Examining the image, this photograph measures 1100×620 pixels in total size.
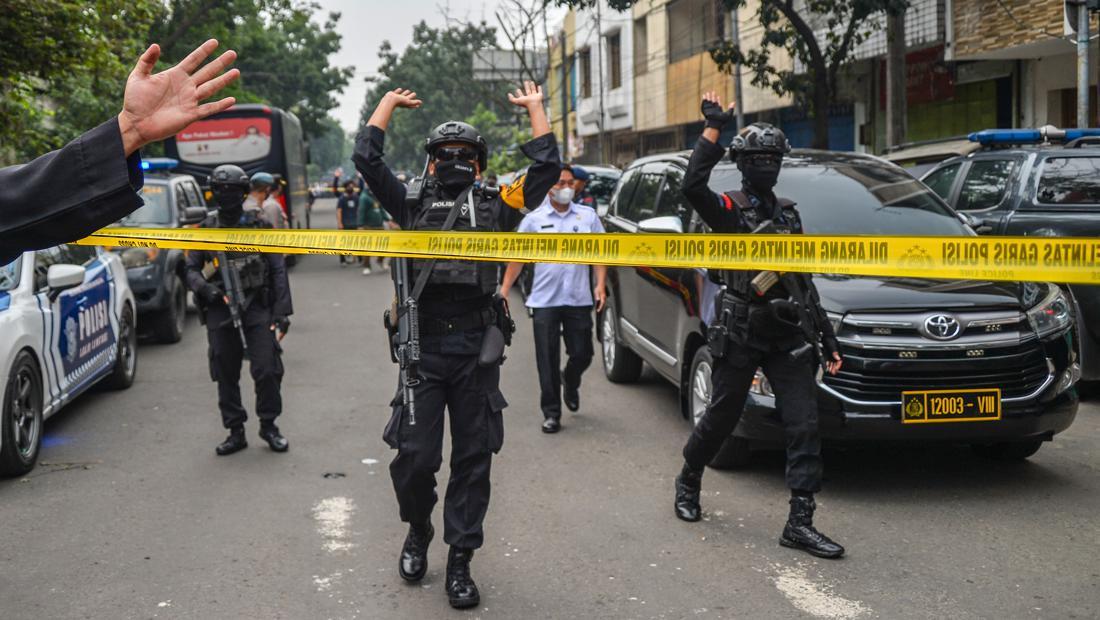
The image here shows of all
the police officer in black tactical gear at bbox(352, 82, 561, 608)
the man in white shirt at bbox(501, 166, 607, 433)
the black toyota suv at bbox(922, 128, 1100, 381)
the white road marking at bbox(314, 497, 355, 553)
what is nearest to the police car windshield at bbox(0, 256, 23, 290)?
the white road marking at bbox(314, 497, 355, 553)

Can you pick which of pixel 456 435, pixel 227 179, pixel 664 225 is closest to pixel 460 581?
pixel 456 435

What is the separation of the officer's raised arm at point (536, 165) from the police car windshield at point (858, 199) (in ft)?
8.28

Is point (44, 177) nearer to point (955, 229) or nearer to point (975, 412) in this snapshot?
point (975, 412)

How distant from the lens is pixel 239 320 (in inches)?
291

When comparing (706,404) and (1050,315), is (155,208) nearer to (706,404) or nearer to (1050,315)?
(706,404)

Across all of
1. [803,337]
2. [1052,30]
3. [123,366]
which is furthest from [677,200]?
[1052,30]

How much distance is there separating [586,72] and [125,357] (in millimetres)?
33890

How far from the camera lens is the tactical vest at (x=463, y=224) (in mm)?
4668

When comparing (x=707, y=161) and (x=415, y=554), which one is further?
(x=707, y=161)

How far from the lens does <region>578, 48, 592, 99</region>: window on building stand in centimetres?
4106

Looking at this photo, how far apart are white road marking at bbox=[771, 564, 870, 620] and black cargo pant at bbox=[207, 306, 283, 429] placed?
3.73m

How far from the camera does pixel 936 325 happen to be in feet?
19.1

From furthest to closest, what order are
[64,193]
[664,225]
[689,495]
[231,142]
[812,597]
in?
1. [231,142]
2. [664,225]
3. [689,495]
4. [812,597]
5. [64,193]

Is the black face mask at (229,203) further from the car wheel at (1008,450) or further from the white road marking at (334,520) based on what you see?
the car wheel at (1008,450)
